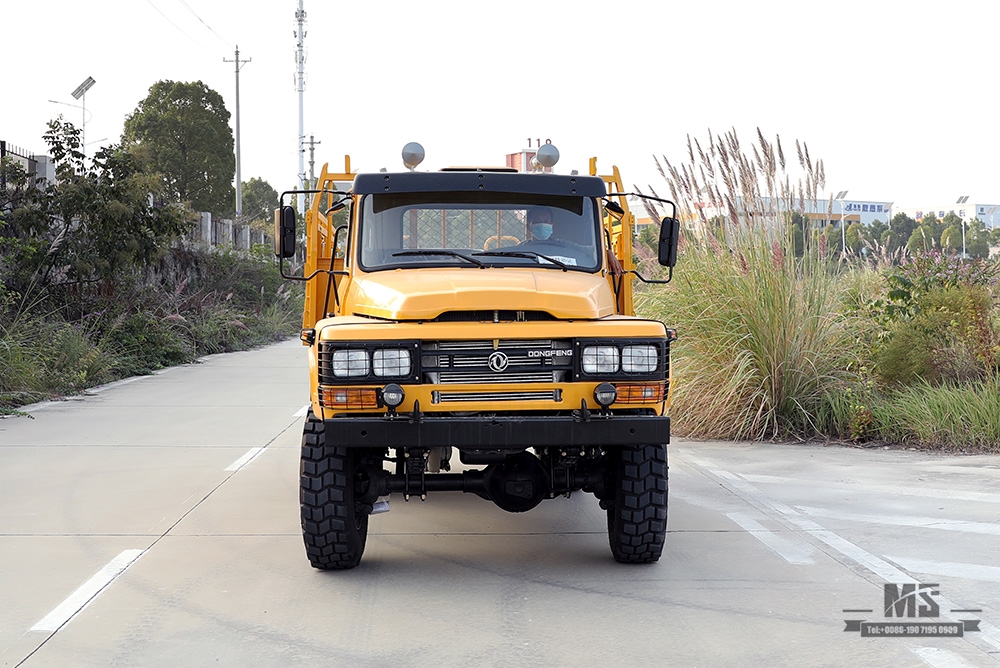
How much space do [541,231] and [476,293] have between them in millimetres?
1272

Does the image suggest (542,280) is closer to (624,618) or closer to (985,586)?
(624,618)

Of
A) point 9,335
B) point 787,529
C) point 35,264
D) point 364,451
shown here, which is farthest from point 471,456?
point 35,264

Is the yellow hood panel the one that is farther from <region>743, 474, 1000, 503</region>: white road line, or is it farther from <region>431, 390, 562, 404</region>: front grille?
<region>743, 474, 1000, 503</region>: white road line

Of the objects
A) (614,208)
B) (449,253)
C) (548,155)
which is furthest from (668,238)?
(449,253)

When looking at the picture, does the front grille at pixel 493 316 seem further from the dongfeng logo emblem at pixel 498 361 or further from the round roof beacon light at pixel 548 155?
the round roof beacon light at pixel 548 155

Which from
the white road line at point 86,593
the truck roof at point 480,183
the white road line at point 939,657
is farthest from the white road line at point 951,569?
the white road line at point 86,593

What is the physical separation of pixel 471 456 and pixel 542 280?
1.09 metres

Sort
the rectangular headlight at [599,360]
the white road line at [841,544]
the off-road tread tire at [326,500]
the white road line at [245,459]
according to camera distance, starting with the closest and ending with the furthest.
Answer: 1. the white road line at [841,544]
2. the rectangular headlight at [599,360]
3. the off-road tread tire at [326,500]
4. the white road line at [245,459]

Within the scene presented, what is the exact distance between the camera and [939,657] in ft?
16.2

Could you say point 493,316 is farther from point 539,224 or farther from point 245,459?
point 245,459

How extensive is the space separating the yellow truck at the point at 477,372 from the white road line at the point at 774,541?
85 cm

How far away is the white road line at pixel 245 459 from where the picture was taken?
1005cm

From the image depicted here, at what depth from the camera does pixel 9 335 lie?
1512cm

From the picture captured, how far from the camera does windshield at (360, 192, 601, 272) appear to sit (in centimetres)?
719
